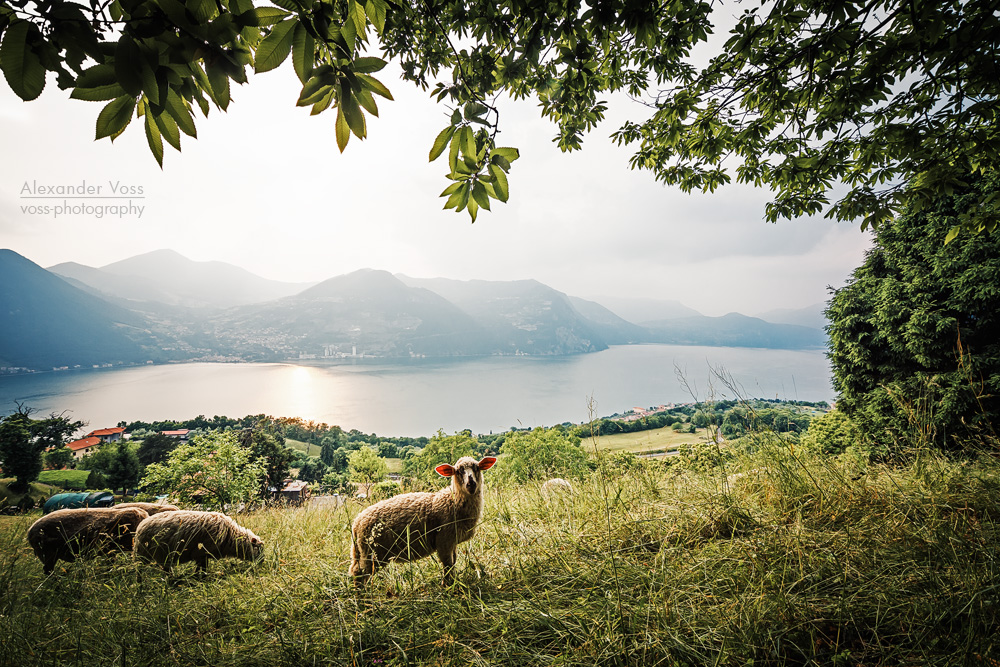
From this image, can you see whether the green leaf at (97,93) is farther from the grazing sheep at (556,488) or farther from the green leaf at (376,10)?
the grazing sheep at (556,488)

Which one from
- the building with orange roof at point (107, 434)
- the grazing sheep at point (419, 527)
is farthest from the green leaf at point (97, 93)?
the building with orange roof at point (107, 434)

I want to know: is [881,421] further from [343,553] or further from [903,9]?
[343,553]

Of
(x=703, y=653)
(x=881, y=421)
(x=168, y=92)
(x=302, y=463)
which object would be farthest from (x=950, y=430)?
(x=302, y=463)

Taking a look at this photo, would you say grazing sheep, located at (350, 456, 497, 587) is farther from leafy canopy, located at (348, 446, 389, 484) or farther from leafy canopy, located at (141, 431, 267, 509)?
leafy canopy, located at (348, 446, 389, 484)

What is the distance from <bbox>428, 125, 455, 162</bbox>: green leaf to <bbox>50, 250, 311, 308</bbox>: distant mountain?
81.8 m

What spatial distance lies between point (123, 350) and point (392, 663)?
2268 inches

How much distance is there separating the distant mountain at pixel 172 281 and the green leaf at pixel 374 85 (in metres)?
81.8

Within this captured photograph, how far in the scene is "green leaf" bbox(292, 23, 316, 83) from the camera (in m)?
0.86

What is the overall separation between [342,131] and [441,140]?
379 mm

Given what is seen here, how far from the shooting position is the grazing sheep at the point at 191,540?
9.34 ft

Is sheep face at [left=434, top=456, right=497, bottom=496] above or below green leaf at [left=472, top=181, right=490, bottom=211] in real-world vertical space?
below

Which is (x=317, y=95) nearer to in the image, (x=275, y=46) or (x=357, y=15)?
(x=275, y=46)

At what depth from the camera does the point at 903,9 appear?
2.15 metres

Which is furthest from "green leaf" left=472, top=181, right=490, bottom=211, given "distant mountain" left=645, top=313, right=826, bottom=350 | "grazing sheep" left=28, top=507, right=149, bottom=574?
"distant mountain" left=645, top=313, right=826, bottom=350
